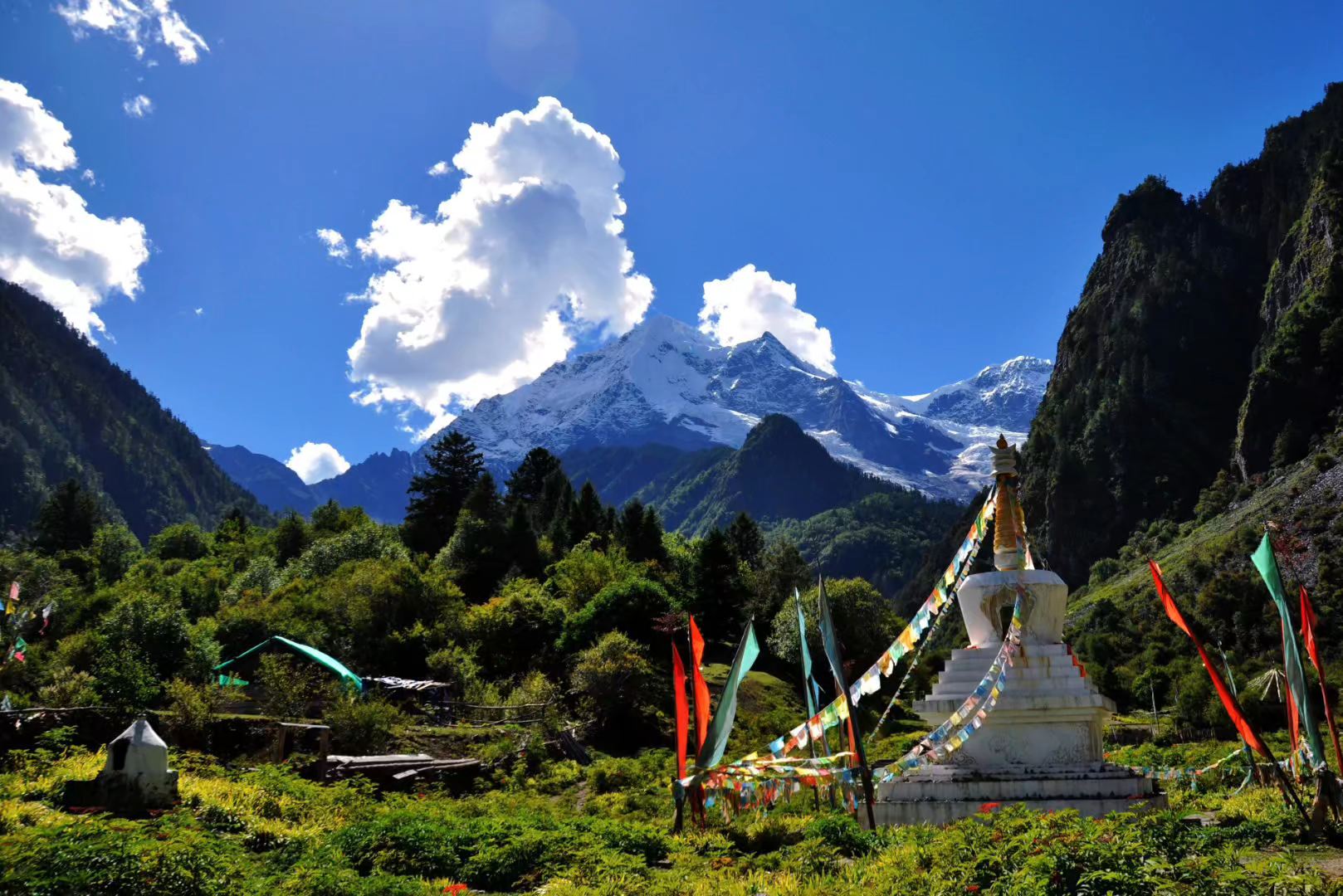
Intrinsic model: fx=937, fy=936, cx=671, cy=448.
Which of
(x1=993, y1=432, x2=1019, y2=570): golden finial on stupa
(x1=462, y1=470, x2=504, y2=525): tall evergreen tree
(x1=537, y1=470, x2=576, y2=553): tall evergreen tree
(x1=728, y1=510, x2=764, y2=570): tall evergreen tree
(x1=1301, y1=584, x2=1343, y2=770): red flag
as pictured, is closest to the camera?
(x1=1301, y1=584, x2=1343, y2=770): red flag

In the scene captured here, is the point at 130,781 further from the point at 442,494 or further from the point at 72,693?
the point at 442,494

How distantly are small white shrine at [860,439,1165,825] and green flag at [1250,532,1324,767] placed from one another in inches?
104

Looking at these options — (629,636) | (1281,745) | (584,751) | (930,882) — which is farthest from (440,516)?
(930,882)

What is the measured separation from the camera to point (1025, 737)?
1544cm

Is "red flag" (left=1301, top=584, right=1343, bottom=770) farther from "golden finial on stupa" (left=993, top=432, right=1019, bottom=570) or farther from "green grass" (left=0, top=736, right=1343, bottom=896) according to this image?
"golden finial on stupa" (left=993, top=432, right=1019, bottom=570)

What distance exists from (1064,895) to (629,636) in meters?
33.2

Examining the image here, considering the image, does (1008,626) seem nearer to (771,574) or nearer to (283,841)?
(283,841)

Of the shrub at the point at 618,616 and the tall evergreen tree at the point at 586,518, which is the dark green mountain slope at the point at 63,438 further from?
the shrub at the point at 618,616

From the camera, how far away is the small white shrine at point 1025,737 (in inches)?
575

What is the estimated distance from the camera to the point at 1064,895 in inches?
328

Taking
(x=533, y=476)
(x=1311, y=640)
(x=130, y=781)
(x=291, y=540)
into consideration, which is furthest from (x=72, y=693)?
(x=533, y=476)

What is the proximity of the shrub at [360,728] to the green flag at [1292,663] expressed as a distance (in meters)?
22.1

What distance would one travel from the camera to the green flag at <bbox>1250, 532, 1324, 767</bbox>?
11570 millimetres

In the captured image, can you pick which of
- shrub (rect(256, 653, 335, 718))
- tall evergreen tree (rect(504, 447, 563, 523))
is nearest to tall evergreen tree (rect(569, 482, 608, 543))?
tall evergreen tree (rect(504, 447, 563, 523))
